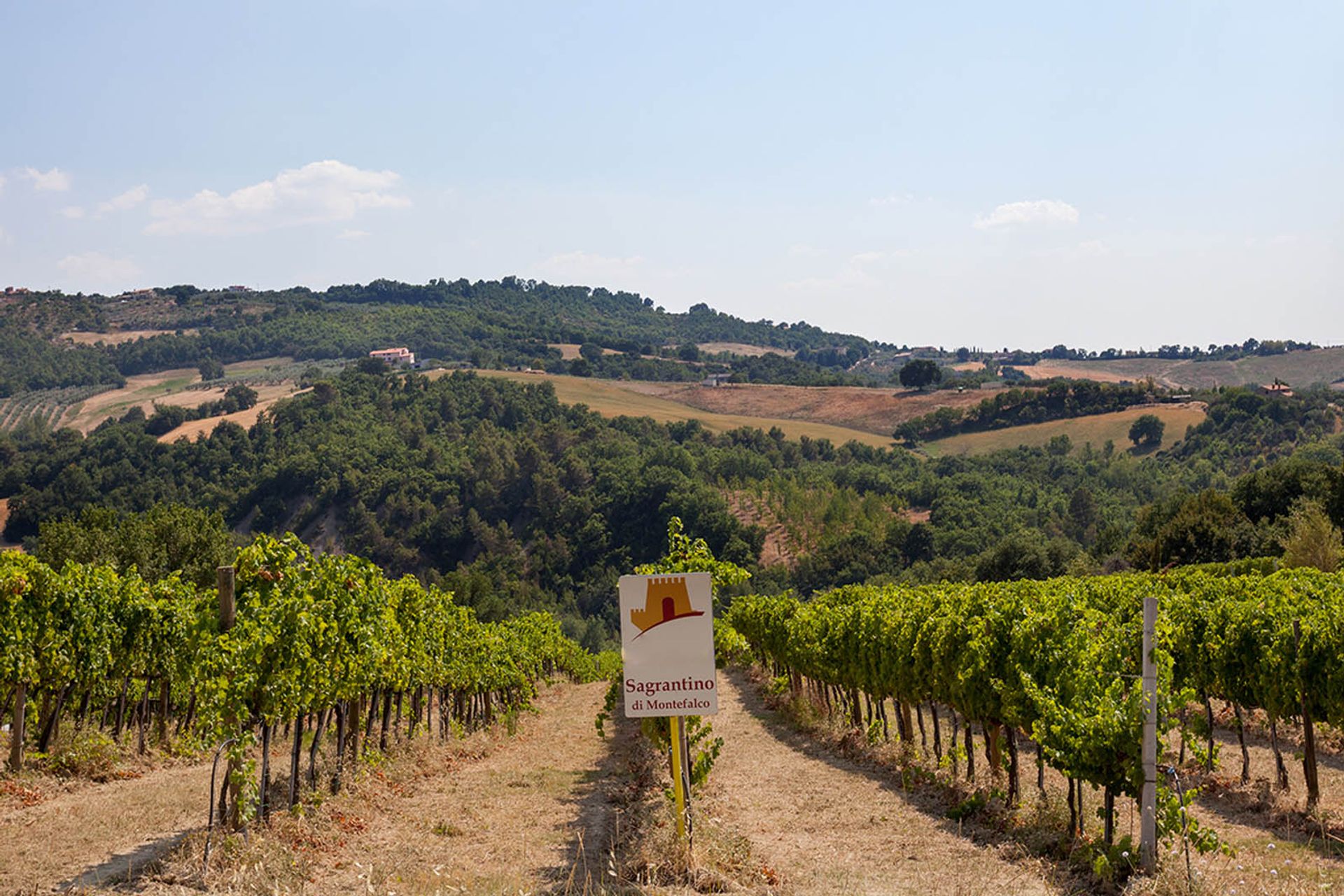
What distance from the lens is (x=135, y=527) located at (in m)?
42.6

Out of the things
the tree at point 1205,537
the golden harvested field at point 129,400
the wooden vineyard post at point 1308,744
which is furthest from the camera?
the golden harvested field at point 129,400

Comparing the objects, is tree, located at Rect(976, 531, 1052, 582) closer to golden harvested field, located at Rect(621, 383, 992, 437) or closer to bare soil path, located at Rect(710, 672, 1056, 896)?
bare soil path, located at Rect(710, 672, 1056, 896)

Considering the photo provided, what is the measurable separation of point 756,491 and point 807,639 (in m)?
106

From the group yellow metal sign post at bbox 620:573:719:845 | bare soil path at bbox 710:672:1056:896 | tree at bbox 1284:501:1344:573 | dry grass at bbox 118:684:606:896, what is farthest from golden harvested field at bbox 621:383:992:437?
yellow metal sign post at bbox 620:573:719:845

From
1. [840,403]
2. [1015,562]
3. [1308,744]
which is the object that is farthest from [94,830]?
[840,403]

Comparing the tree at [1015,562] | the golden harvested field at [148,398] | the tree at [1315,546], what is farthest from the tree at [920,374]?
the tree at [1315,546]

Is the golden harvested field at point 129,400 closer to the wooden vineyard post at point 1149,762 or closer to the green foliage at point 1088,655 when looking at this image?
the green foliage at point 1088,655

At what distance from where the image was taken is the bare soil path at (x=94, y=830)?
11516 mm

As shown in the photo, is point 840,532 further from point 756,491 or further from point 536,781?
point 536,781

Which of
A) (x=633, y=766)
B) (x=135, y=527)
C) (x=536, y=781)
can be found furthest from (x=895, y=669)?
(x=135, y=527)

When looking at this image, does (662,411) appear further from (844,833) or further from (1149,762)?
(1149,762)

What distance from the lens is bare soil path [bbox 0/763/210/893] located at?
11516 mm

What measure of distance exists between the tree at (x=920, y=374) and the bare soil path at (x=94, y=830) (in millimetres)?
179085

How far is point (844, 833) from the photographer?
13914 mm
